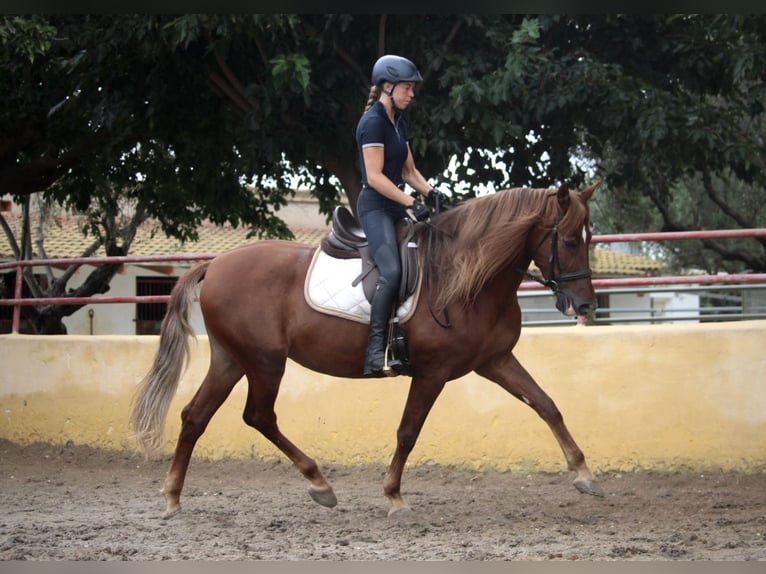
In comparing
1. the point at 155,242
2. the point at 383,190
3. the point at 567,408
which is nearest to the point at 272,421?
the point at 383,190

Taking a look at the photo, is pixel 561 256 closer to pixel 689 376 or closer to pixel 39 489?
pixel 689 376

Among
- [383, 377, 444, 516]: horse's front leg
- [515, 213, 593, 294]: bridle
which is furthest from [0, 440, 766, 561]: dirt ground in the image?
[515, 213, 593, 294]: bridle

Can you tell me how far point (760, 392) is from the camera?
753 cm

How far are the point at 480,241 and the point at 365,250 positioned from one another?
2.44ft

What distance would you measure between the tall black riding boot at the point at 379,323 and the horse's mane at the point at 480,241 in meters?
0.31

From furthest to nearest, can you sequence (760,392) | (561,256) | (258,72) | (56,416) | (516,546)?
1. (258,72)
2. (56,416)
3. (760,392)
4. (561,256)
5. (516,546)

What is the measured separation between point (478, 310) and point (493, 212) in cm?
62

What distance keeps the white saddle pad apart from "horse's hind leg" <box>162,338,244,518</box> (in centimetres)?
80

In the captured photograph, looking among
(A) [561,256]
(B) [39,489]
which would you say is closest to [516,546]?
(A) [561,256]

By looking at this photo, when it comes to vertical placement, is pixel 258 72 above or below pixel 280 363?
above

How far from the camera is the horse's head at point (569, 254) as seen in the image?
582cm

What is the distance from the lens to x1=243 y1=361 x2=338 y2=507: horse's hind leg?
638cm

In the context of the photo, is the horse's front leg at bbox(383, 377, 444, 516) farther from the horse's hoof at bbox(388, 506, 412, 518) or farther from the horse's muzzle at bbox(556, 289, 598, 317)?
the horse's muzzle at bbox(556, 289, 598, 317)

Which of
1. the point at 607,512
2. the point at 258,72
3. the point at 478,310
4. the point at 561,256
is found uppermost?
the point at 258,72
